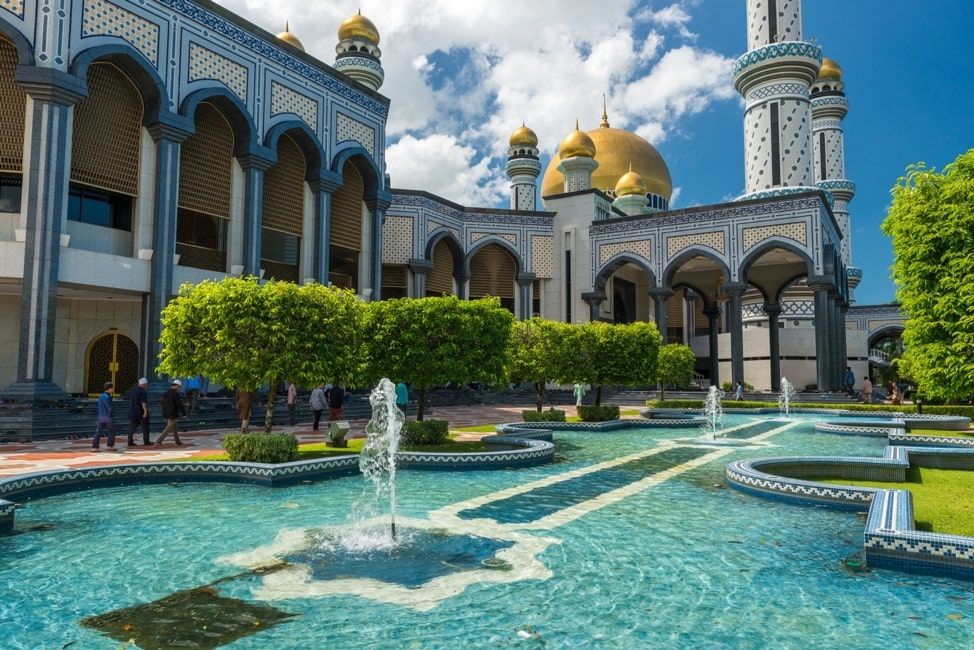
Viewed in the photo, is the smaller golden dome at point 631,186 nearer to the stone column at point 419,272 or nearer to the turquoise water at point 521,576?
the stone column at point 419,272

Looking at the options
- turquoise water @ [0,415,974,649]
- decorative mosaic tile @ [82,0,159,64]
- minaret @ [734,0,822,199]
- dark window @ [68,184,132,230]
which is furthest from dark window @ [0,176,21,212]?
minaret @ [734,0,822,199]

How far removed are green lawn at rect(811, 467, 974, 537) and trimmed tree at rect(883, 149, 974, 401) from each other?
3291 millimetres

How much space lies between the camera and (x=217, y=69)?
723 inches

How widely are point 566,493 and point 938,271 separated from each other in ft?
32.1

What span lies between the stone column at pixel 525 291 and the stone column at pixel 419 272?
514 cm

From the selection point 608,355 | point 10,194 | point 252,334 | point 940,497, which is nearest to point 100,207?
point 10,194

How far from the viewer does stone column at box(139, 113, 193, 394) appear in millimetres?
16391

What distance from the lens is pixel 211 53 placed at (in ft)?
59.8

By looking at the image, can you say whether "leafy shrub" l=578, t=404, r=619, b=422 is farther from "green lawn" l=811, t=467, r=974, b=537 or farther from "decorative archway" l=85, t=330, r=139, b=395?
"decorative archway" l=85, t=330, r=139, b=395

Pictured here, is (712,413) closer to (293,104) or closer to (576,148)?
(293,104)

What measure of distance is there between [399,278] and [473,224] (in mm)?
4919

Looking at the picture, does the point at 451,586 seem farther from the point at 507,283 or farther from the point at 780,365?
the point at 780,365

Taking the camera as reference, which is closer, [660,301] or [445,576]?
[445,576]

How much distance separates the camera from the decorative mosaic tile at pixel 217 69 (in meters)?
17.7
